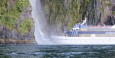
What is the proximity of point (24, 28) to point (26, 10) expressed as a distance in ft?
12.4

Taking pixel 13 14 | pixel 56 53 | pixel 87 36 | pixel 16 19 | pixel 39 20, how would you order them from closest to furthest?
1. pixel 56 53
2. pixel 16 19
3. pixel 13 14
4. pixel 87 36
5. pixel 39 20

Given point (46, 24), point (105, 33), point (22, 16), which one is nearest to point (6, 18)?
point (22, 16)

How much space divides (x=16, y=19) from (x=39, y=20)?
12665 mm

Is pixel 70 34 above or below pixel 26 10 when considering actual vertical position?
below

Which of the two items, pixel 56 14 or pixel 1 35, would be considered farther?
pixel 56 14

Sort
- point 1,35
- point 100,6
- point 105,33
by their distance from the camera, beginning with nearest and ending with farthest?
point 1,35 → point 105,33 → point 100,6

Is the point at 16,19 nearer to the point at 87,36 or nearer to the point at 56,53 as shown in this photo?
the point at 87,36

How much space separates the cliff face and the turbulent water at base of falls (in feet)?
13.9

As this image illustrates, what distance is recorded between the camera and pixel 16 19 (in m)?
91.2

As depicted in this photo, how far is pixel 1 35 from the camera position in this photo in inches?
3440

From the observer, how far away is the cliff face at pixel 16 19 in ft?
293

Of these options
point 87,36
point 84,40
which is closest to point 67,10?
point 87,36

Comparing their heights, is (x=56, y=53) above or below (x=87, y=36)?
Result: above

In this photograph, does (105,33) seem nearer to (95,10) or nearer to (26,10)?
(95,10)
